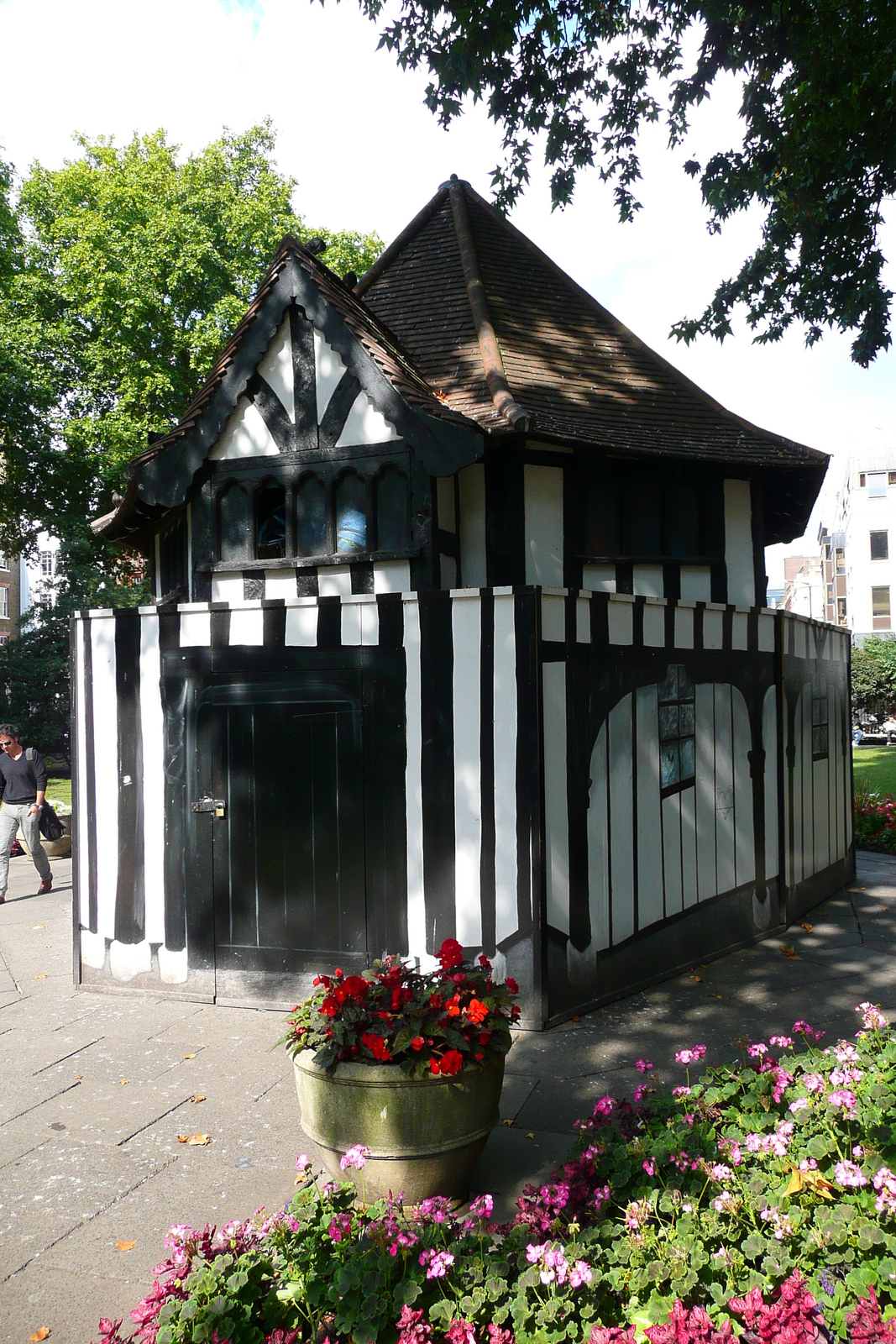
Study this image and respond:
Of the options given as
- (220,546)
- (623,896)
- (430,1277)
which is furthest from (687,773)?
(430,1277)

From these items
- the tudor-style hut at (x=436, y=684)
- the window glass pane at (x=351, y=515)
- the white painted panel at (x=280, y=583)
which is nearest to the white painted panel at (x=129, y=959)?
the tudor-style hut at (x=436, y=684)

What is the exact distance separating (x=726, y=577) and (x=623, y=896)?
4.00m

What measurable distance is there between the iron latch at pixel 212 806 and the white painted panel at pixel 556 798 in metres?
2.54

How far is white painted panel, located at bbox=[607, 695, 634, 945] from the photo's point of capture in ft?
23.2

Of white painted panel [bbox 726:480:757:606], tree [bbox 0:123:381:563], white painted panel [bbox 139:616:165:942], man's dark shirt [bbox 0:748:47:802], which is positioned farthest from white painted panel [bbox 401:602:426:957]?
tree [bbox 0:123:381:563]

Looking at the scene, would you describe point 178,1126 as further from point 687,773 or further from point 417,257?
point 417,257

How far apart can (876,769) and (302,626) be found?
84.9 feet

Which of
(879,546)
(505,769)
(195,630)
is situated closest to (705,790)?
(505,769)

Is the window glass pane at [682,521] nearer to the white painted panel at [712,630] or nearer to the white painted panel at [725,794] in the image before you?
the white painted panel at [712,630]

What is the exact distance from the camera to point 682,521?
9.47 meters

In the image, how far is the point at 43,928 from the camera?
9.88 m

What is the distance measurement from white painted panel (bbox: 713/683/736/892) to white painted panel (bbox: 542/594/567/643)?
2424 millimetres

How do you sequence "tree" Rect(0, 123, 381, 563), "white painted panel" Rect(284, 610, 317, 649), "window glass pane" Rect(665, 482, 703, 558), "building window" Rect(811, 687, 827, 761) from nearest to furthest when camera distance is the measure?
"white painted panel" Rect(284, 610, 317, 649) < "window glass pane" Rect(665, 482, 703, 558) < "building window" Rect(811, 687, 827, 761) < "tree" Rect(0, 123, 381, 563)

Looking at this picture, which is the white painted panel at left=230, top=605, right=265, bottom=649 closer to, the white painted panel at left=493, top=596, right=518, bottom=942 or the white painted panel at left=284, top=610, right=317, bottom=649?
the white painted panel at left=284, top=610, right=317, bottom=649
